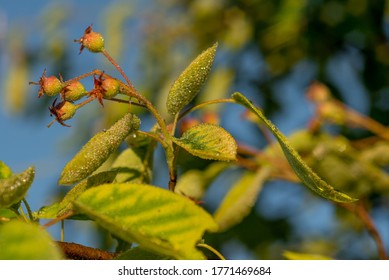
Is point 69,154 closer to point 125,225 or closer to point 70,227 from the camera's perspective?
point 70,227

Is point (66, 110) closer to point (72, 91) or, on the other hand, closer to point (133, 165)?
point (72, 91)

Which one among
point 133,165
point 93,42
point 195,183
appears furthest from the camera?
point 195,183

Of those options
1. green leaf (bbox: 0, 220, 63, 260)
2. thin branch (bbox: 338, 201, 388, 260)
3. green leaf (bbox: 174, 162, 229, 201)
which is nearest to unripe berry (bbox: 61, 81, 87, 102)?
green leaf (bbox: 0, 220, 63, 260)

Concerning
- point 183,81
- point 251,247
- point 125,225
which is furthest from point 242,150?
point 125,225

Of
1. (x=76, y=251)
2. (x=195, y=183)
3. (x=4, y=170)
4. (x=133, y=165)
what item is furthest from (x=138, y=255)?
(x=195, y=183)

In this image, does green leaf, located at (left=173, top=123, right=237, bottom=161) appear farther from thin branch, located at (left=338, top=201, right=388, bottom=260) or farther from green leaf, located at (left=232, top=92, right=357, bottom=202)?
thin branch, located at (left=338, top=201, right=388, bottom=260)

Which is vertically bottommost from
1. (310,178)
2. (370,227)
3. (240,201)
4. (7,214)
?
(370,227)
